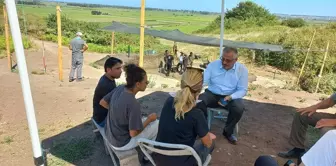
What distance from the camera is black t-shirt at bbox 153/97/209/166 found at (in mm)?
1992

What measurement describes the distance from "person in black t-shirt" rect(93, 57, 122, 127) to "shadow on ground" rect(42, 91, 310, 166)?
37 centimetres

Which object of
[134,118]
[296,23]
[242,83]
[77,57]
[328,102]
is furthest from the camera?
[296,23]

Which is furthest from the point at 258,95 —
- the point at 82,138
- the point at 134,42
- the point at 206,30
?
the point at 206,30

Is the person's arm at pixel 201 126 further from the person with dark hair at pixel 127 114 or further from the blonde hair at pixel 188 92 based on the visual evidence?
the person with dark hair at pixel 127 114

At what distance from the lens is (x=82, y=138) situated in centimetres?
348

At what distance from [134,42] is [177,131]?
2242 centimetres

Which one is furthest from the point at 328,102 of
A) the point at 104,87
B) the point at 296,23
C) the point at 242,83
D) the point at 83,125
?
the point at 296,23

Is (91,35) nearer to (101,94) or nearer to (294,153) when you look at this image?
(101,94)

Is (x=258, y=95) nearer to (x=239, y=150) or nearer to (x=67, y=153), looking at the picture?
(x=239, y=150)

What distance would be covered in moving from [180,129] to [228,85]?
5.75 ft

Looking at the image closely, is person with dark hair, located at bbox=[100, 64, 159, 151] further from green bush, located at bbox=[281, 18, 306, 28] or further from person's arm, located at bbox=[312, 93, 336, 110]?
green bush, located at bbox=[281, 18, 306, 28]

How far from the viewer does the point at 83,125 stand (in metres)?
3.95

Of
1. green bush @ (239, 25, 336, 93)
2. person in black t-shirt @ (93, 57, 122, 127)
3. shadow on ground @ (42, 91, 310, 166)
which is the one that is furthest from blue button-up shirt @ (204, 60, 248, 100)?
green bush @ (239, 25, 336, 93)

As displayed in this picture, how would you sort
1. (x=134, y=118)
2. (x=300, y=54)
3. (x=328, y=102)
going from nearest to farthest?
(x=134, y=118) → (x=328, y=102) → (x=300, y=54)
